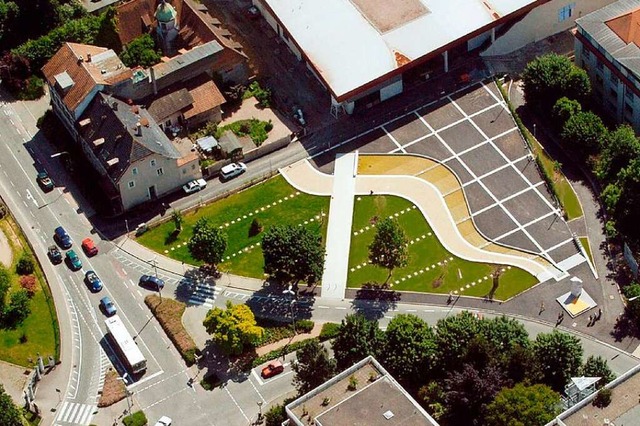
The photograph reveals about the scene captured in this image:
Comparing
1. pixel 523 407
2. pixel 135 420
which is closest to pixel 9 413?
pixel 135 420

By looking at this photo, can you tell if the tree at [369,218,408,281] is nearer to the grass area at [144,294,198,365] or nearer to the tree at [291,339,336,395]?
the tree at [291,339,336,395]

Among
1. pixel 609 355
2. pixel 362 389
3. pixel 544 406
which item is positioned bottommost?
pixel 609 355

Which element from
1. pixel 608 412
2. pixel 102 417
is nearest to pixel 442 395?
pixel 608 412

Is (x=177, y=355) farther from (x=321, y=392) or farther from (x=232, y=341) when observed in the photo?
(x=321, y=392)

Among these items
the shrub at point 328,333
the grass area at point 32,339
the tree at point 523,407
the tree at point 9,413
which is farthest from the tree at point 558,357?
the tree at point 9,413

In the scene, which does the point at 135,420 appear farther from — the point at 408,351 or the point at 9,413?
the point at 408,351

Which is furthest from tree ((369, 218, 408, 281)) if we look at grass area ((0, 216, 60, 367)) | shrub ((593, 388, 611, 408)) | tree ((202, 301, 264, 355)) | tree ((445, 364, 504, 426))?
grass area ((0, 216, 60, 367))
